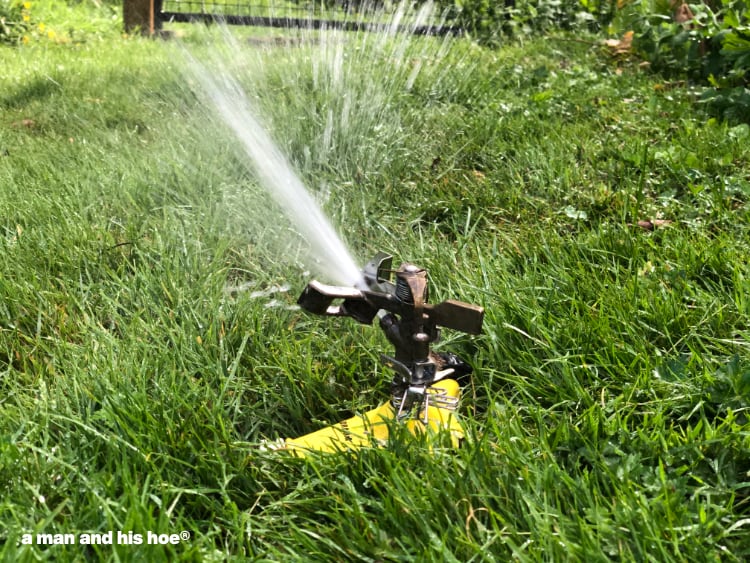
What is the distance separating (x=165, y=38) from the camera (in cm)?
616

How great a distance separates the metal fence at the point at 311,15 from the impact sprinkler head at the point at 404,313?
156 inches

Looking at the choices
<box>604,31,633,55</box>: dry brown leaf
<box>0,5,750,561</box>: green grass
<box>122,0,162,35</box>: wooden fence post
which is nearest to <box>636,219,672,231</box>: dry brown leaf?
<box>0,5,750,561</box>: green grass

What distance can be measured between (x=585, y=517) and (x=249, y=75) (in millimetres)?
3587

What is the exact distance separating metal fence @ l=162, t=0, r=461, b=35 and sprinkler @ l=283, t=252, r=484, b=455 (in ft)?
13.0

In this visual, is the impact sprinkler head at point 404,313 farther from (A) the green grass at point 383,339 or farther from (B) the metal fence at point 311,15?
(B) the metal fence at point 311,15

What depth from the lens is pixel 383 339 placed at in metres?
1.91

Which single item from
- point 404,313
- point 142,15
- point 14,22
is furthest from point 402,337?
point 14,22

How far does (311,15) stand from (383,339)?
5.46 meters

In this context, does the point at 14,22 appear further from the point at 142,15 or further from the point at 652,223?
the point at 652,223

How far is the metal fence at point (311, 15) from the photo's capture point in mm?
5645

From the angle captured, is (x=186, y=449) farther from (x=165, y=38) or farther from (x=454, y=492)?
(x=165, y=38)

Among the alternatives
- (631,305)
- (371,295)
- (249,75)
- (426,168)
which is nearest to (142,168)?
(426,168)

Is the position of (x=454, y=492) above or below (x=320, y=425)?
above

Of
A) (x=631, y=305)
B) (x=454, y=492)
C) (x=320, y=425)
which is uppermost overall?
(x=631, y=305)
